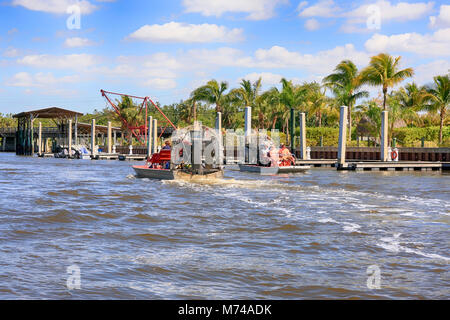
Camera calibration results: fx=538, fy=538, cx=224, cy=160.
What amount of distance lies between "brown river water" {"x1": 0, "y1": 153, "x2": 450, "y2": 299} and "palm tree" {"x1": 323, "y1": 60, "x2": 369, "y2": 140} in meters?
35.2

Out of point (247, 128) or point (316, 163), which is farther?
point (316, 163)

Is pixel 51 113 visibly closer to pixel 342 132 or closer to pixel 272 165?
pixel 272 165

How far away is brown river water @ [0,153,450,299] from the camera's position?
7.09 meters

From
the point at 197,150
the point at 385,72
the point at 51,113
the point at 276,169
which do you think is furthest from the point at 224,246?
the point at 51,113

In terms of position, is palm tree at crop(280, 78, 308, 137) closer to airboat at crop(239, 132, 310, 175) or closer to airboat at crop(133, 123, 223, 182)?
airboat at crop(239, 132, 310, 175)

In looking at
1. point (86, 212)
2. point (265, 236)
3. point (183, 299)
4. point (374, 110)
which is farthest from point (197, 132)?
point (374, 110)

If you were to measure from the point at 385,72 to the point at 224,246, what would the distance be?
135 feet

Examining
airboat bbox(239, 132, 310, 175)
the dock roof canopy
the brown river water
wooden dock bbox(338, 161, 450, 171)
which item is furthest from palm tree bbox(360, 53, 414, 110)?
the dock roof canopy

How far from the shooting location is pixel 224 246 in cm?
979

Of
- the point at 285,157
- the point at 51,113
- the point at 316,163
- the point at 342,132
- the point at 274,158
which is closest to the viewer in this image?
the point at 274,158

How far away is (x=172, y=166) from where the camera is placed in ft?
85.1

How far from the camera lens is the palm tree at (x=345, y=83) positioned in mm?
52219

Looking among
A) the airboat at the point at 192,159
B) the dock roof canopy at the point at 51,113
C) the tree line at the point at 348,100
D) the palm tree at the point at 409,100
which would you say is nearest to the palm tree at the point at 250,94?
the tree line at the point at 348,100
